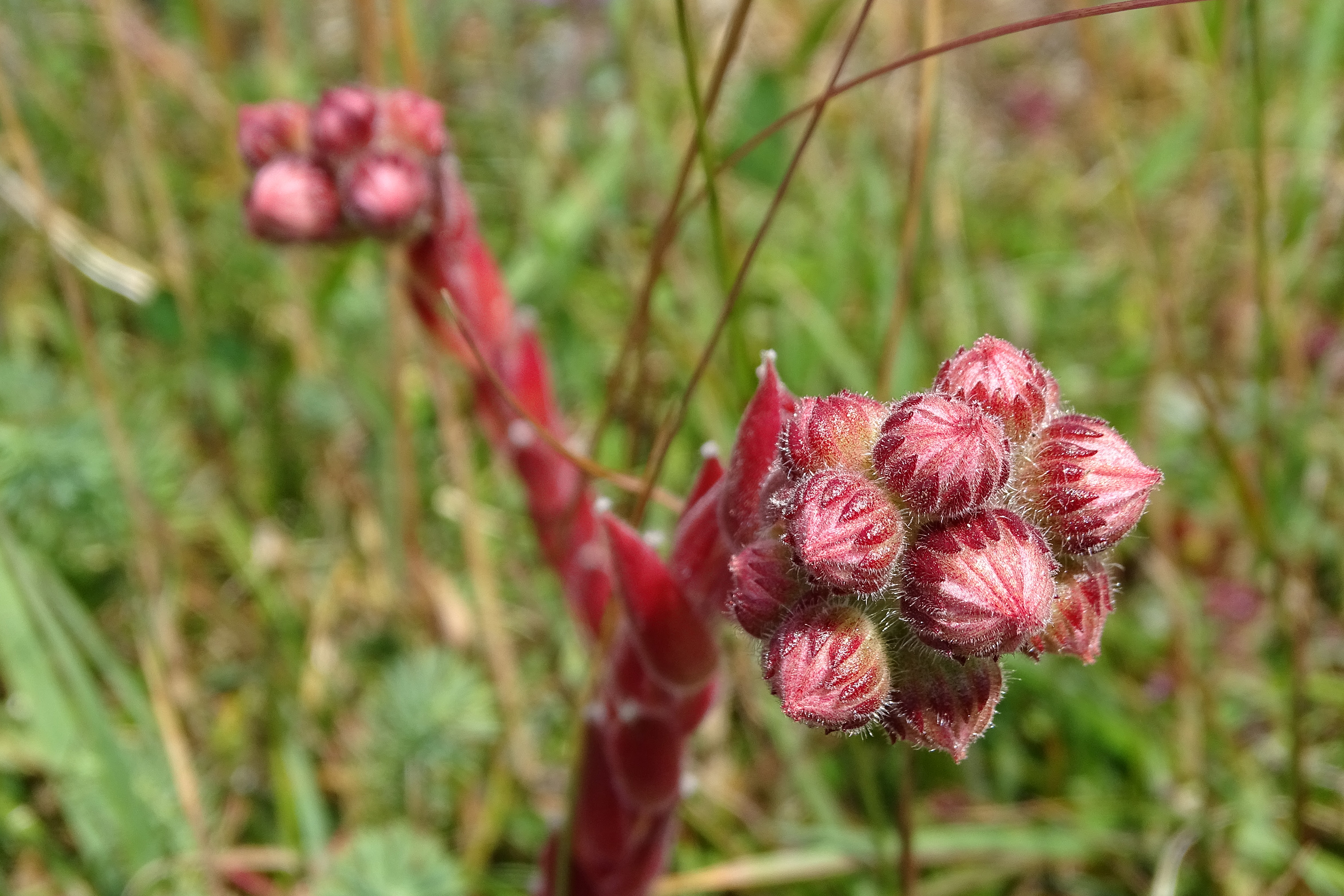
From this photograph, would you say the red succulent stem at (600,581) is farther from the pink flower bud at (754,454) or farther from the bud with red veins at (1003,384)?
the bud with red veins at (1003,384)

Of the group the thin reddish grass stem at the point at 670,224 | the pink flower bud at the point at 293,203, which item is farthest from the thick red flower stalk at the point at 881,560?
the pink flower bud at the point at 293,203

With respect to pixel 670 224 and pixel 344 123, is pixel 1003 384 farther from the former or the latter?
pixel 344 123

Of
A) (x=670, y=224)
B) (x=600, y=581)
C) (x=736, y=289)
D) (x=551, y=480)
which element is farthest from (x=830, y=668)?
(x=551, y=480)

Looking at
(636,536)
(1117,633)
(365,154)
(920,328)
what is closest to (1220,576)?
(1117,633)

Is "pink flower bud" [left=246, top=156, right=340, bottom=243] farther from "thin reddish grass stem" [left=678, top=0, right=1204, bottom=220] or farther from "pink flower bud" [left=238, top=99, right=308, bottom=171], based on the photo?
"thin reddish grass stem" [left=678, top=0, right=1204, bottom=220]

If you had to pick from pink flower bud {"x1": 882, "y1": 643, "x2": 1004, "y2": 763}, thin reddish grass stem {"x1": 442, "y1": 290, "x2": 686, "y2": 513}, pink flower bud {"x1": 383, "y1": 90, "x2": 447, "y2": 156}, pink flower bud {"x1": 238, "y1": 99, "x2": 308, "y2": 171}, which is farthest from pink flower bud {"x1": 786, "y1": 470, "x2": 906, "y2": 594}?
pink flower bud {"x1": 238, "y1": 99, "x2": 308, "y2": 171}

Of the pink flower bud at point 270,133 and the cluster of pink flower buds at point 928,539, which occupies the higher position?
the pink flower bud at point 270,133
